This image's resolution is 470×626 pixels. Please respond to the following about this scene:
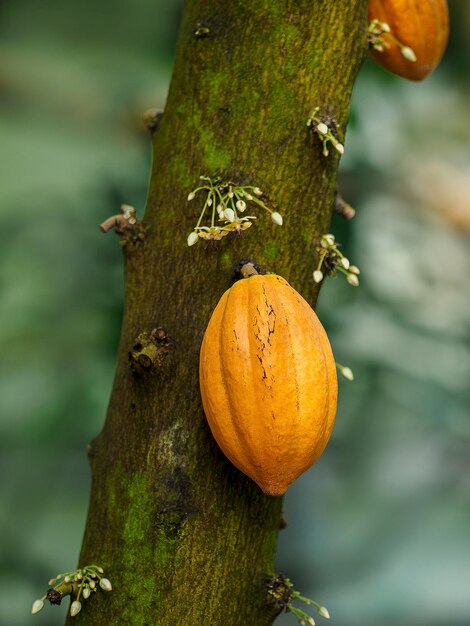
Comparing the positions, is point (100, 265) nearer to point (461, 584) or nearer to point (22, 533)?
point (22, 533)

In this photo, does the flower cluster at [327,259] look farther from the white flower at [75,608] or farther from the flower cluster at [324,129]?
the white flower at [75,608]

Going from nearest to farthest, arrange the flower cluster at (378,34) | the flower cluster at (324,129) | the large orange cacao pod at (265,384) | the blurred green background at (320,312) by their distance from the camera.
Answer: the large orange cacao pod at (265,384) → the flower cluster at (324,129) → the flower cluster at (378,34) → the blurred green background at (320,312)

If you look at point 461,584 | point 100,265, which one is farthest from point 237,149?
point 461,584

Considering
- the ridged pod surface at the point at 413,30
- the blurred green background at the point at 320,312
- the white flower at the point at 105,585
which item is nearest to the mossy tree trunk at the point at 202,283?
the white flower at the point at 105,585

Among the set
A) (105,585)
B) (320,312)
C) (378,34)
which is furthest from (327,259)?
(320,312)

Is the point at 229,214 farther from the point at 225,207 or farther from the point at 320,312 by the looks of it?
the point at 320,312

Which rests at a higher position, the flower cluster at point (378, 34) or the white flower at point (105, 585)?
the flower cluster at point (378, 34)

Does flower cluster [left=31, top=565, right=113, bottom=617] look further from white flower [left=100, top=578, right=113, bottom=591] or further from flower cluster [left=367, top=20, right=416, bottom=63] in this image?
flower cluster [left=367, top=20, right=416, bottom=63]
